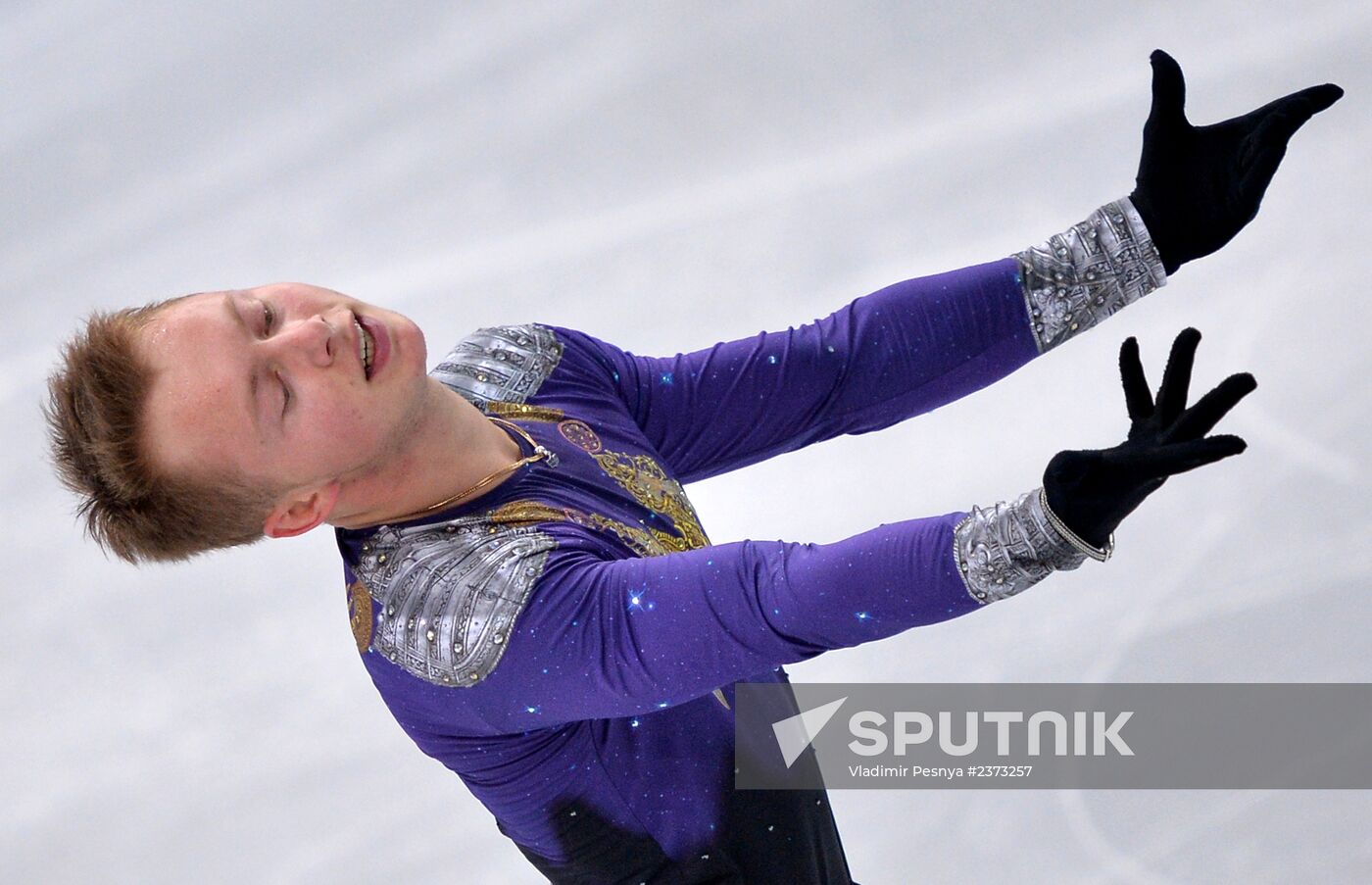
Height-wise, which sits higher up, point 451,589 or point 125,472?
point 125,472

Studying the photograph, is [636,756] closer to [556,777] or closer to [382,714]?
[556,777]

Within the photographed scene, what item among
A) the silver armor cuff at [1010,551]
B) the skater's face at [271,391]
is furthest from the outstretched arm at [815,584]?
the skater's face at [271,391]

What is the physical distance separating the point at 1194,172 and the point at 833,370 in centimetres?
52

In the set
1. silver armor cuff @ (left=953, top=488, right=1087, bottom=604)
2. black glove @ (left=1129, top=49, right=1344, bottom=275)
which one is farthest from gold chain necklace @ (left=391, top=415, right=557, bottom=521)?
black glove @ (left=1129, top=49, right=1344, bottom=275)

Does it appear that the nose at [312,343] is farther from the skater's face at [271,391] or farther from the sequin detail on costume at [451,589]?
the sequin detail on costume at [451,589]

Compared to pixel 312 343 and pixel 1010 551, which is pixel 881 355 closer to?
pixel 1010 551

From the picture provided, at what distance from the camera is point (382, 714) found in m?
3.24

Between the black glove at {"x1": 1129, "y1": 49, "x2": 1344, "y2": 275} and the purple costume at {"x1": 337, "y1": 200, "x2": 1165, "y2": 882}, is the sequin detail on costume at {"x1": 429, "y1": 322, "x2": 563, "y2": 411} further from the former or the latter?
the black glove at {"x1": 1129, "y1": 49, "x2": 1344, "y2": 275}

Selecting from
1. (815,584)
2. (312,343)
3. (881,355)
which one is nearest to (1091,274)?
(881,355)

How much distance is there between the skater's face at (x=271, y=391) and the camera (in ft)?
5.94

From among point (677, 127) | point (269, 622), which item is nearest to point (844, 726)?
point (269, 622)

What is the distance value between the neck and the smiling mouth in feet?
0.29

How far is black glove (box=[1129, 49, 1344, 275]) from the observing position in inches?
79.2

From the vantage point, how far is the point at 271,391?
1.83m
